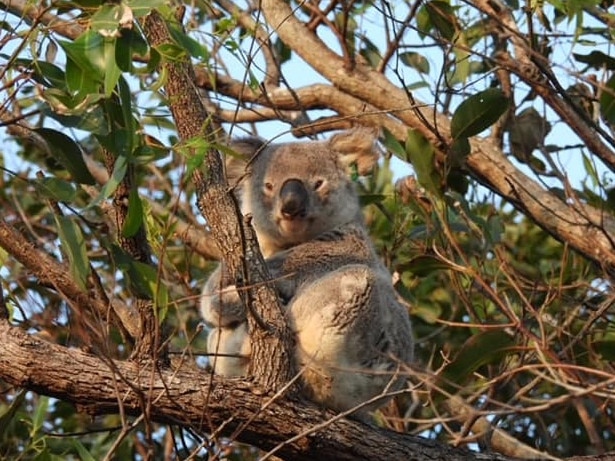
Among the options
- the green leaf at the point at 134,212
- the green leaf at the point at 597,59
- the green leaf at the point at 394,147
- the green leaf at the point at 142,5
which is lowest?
the green leaf at the point at 134,212

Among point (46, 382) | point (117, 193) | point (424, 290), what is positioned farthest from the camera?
point (424, 290)

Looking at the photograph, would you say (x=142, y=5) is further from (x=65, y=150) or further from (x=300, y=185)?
(x=300, y=185)

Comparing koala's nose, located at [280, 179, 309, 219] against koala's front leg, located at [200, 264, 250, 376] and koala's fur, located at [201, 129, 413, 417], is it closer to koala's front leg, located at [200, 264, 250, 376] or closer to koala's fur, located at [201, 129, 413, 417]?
koala's fur, located at [201, 129, 413, 417]

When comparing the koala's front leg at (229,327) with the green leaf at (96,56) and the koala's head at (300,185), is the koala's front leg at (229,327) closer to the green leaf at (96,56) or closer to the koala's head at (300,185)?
the koala's head at (300,185)

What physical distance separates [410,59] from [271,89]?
79 cm

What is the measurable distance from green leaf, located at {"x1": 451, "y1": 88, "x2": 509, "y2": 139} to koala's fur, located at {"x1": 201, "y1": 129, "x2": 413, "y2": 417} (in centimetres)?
65

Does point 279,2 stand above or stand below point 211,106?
above

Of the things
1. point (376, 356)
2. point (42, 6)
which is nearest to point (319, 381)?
point (376, 356)

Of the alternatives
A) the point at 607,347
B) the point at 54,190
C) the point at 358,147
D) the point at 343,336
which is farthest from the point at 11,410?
the point at 607,347

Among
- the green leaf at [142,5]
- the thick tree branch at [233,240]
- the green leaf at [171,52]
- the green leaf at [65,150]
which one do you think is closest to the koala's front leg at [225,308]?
the thick tree branch at [233,240]

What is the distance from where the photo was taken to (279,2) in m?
6.02

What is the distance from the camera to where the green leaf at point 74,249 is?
3.22 metres

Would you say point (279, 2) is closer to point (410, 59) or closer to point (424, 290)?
point (410, 59)

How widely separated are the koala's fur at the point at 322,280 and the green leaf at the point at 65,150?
1.83 feet
